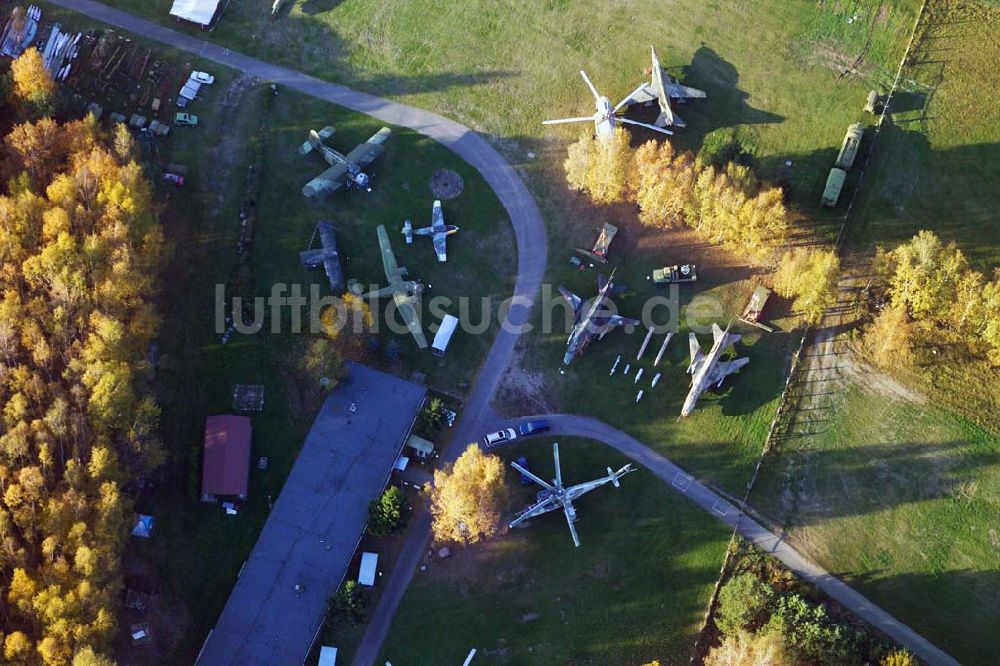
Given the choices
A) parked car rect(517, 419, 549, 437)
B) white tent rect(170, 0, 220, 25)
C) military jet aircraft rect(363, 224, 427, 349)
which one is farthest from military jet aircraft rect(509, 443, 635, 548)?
white tent rect(170, 0, 220, 25)

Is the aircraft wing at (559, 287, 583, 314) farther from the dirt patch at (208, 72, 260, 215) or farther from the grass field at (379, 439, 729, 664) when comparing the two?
the dirt patch at (208, 72, 260, 215)

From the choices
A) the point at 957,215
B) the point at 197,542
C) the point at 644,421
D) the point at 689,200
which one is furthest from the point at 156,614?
the point at 957,215

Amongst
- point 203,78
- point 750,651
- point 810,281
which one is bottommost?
point 750,651

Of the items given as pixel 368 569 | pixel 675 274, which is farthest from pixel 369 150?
pixel 368 569

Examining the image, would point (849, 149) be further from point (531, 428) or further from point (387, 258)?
point (387, 258)

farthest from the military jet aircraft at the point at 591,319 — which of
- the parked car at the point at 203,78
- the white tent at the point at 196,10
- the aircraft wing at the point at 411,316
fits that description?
the white tent at the point at 196,10

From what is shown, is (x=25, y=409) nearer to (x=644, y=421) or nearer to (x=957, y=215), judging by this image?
(x=644, y=421)
